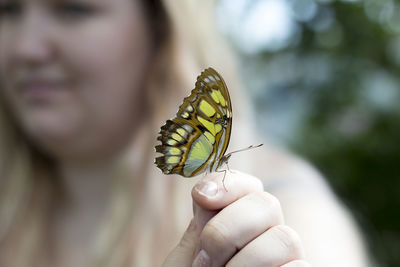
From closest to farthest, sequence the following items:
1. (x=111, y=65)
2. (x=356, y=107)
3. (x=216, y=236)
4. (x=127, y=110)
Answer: (x=216, y=236) → (x=111, y=65) → (x=127, y=110) → (x=356, y=107)

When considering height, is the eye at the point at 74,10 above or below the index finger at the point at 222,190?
above

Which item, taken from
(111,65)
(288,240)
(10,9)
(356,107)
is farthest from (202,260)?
(356,107)

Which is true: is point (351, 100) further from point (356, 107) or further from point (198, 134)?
point (198, 134)

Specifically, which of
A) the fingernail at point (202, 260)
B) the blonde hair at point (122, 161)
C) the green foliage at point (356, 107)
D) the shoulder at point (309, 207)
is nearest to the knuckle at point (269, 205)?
the fingernail at point (202, 260)

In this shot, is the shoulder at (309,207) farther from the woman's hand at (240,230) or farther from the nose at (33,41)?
the nose at (33,41)

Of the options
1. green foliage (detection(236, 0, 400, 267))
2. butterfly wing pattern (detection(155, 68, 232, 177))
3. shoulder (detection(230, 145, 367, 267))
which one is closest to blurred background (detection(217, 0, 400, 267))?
green foliage (detection(236, 0, 400, 267))

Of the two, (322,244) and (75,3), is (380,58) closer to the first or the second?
(322,244)

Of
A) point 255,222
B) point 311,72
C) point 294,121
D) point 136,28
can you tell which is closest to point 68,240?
point 136,28
